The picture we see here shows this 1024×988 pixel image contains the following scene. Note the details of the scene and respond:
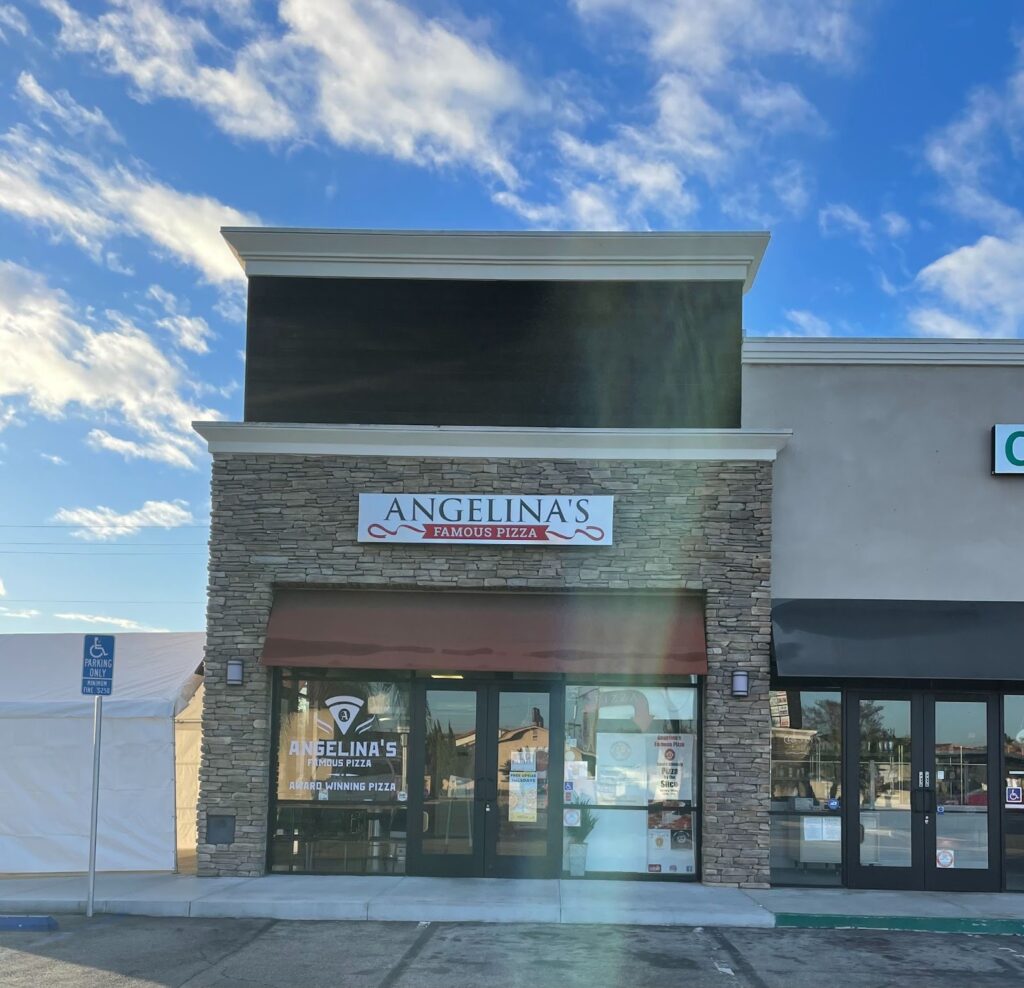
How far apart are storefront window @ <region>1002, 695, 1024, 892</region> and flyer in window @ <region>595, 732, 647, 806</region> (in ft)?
14.4

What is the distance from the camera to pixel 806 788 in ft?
42.5

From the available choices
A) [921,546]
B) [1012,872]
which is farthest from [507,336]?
[1012,872]

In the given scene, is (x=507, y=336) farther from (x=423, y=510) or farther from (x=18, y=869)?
(x=18, y=869)

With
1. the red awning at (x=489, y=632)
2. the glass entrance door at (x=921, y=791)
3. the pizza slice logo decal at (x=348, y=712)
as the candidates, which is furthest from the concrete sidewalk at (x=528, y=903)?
the red awning at (x=489, y=632)

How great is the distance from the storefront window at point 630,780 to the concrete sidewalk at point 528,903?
44cm

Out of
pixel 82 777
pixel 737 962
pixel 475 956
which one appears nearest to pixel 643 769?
pixel 737 962

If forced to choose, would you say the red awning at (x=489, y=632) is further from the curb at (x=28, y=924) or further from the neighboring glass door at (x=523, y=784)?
the curb at (x=28, y=924)

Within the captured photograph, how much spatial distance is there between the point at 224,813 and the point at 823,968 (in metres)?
7.16

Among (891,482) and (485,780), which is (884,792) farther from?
(485,780)

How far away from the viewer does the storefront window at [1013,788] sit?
505 inches

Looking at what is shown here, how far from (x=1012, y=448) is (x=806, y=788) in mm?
4961

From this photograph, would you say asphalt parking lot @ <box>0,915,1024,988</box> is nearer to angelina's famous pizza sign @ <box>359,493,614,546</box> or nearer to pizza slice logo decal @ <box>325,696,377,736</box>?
pizza slice logo decal @ <box>325,696,377,736</box>

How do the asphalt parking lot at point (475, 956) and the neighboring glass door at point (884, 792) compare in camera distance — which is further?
the neighboring glass door at point (884, 792)

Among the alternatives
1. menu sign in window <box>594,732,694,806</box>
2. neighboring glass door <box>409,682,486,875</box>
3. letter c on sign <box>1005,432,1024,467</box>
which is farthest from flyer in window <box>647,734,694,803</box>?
letter c on sign <box>1005,432,1024,467</box>
